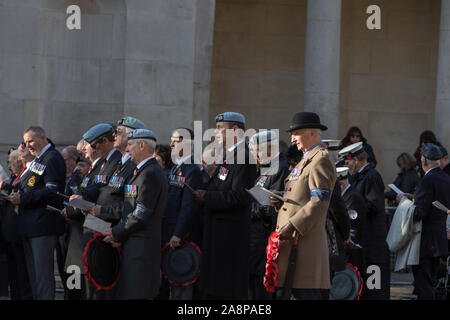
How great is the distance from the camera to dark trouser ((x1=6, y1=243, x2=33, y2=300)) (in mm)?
10547

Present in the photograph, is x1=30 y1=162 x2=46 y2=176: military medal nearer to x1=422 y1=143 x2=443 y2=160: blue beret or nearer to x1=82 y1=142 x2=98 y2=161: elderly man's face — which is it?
x1=82 y1=142 x2=98 y2=161: elderly man's face

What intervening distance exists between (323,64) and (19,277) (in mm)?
8149

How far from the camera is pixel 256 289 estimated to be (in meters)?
9.55

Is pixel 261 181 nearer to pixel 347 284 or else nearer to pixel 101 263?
pixel 347 284

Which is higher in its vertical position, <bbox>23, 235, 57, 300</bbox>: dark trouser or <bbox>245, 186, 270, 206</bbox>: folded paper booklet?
<bbox>245, 186, 270, 206</bbox>: folded paper booklet

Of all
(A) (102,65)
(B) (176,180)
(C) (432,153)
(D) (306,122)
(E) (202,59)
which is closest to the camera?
(D) (306,122)

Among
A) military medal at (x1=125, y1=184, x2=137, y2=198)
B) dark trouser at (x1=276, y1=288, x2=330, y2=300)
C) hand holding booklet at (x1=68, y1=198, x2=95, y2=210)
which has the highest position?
military medal at (x1=125, y1=184, x2=137, y2=198)

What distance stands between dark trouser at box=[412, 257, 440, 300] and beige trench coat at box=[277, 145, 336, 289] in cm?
334

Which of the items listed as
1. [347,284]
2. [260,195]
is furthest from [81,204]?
[347,284]

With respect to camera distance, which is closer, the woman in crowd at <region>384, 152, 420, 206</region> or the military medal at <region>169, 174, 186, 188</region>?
the military medal at <region>169, 174, 186, 188</region>

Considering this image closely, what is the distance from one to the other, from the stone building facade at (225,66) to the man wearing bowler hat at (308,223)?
26.3 ft

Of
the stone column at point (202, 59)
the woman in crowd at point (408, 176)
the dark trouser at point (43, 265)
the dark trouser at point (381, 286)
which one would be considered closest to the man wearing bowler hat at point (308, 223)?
the dark trouser at point (381, 286)

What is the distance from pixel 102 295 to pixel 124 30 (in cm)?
865

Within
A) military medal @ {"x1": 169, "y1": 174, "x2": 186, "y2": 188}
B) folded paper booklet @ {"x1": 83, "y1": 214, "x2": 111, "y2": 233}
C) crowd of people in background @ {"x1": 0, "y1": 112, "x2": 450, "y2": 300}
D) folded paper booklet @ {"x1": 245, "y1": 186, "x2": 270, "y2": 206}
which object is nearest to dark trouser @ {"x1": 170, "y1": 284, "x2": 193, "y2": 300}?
crowd of people in background @ {"x1": 0, "y1": 112, "x2": 450, "y2": 300}
